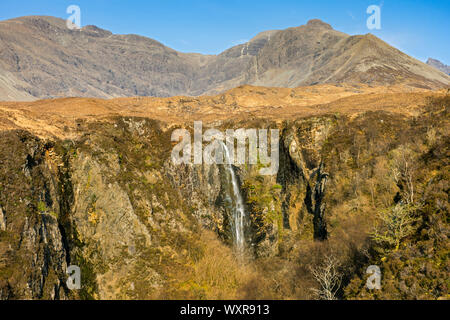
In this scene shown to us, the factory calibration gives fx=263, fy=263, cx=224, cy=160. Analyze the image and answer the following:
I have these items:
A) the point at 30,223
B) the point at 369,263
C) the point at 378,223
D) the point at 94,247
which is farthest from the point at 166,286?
the point at 378,223

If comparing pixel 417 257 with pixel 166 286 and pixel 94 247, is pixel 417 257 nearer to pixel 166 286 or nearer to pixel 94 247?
pixel 166 286

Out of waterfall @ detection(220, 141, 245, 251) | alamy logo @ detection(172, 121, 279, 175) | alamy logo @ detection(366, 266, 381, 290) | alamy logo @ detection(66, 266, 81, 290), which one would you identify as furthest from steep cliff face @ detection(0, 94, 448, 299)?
alamy logo @ detection(172, 121, 279, 175)

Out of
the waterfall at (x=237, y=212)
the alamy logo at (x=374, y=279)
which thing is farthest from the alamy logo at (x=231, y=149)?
the alamy logo at (x=374, y=279)

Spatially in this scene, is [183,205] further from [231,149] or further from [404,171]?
[404,171]

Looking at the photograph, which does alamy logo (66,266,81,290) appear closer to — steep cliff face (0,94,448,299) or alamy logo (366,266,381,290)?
steep cliff face (0,94,448,299)

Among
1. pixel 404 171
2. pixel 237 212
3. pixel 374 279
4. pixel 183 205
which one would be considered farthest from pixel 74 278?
pixel 404 171

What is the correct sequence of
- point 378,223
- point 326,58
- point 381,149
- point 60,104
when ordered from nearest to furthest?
1. point 378,223
2. point 381,149
3. point 60,104
4. point 326,58
